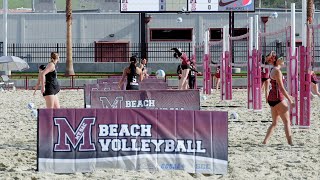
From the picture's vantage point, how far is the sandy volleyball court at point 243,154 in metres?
10.6

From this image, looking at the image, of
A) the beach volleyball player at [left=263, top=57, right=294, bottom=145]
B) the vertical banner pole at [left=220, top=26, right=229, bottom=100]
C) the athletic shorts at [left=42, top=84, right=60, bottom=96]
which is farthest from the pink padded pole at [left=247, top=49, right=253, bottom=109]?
the beach volleyball player at [left=263, top=57, right=294, bottom=145]

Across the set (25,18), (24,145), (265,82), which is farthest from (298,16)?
(24,145)

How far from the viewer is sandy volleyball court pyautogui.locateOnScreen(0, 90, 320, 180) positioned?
34.6 ft

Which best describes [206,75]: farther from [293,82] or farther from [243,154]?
[243,154]

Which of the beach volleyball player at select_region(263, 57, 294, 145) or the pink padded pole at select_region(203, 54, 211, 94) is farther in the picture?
the pink padded pole at select_region(203, 54, 211, 94)

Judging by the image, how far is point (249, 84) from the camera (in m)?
22.8

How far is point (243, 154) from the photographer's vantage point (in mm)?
12719

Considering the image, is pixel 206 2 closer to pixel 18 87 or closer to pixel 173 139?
pixel 18 87

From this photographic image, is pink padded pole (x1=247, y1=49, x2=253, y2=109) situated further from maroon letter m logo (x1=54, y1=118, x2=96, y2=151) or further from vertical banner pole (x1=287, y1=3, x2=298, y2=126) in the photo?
maroon letter m logo (x1=54, y1=118, x2=96, y2=151)

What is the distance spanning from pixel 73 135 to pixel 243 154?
9.99 ft

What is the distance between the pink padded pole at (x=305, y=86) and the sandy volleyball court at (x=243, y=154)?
10.5 inches

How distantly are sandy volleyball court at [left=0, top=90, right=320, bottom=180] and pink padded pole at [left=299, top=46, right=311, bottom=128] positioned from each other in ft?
0.87

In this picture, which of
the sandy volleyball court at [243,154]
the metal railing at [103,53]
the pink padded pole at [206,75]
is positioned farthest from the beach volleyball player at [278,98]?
the metal railing at [103,53]

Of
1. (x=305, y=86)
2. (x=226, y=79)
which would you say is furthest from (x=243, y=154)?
(x=226, y=79)
